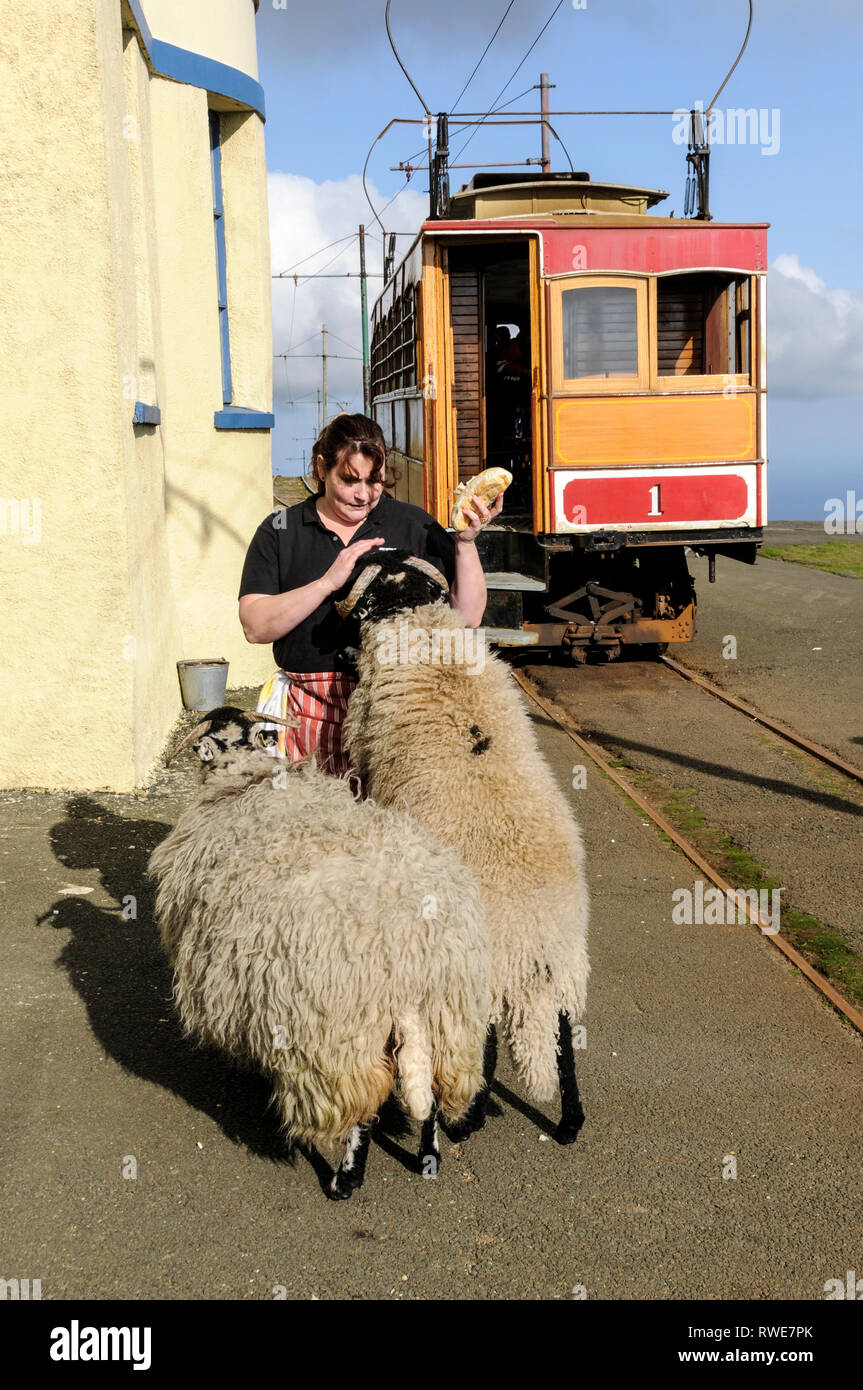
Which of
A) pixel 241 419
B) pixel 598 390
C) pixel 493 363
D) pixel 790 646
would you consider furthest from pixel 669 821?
pixel 493 363

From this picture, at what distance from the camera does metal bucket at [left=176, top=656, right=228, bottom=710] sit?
927 cm

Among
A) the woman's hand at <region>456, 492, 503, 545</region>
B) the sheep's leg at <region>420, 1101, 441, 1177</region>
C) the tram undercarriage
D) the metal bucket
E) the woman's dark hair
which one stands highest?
the woman's dark hair

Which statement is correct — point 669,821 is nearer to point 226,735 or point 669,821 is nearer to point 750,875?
point 750,875

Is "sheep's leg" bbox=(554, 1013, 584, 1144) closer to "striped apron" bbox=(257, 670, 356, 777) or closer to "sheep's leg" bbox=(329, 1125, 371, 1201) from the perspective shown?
"sheep's leg" bbox=(329, 1125, 371, 1201)

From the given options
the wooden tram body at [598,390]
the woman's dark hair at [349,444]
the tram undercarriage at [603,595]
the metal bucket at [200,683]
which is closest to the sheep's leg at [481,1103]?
the woman's dark hair at [349,444]

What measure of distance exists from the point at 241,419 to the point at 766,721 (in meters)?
5.06

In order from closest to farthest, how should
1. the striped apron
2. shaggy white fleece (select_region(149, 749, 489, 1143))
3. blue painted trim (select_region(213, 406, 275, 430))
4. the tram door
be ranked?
shaggy white fleece (select_region(149, 749, 489, 1143)) → the striped apron → blue painted trim (select_region(213, 406, 275, 430)) → the tram door

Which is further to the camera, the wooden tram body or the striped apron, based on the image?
the wooden tram body

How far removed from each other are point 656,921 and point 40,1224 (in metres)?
3.13

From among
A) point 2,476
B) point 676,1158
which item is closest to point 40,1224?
point 676,1158

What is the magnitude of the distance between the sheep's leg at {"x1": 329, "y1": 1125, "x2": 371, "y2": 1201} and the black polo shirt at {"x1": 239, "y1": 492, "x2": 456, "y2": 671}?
4.68 ft

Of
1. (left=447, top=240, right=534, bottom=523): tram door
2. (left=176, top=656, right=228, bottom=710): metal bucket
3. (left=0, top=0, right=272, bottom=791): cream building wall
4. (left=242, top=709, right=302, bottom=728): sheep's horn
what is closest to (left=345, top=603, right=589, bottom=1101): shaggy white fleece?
(left=242, top=709, right=302, bottom=728): sheep's horn

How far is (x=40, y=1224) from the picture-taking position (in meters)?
3.17
